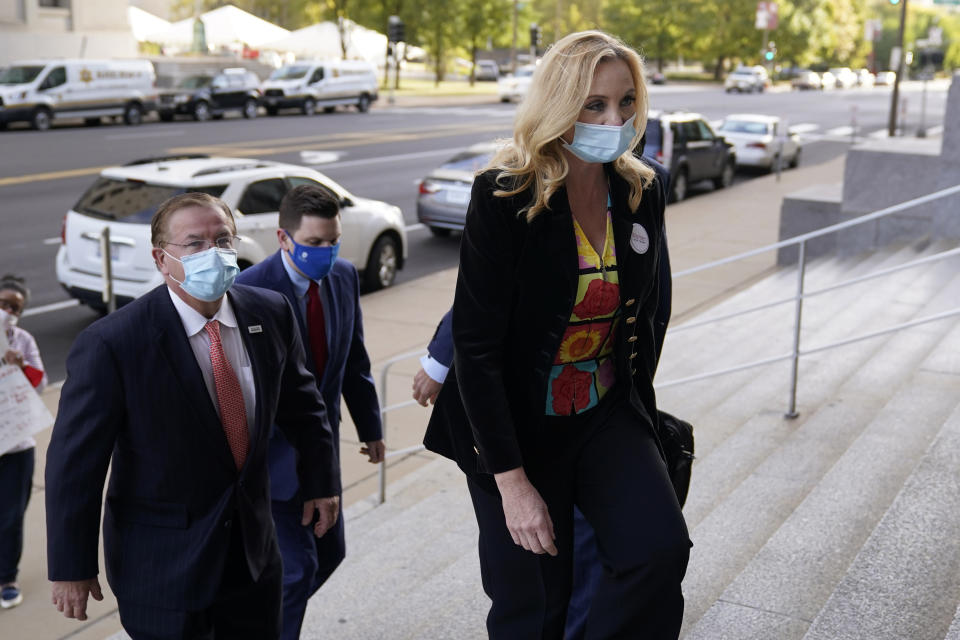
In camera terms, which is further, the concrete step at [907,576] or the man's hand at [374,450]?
the man's hand at [374,450]

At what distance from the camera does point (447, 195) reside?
15289 mm

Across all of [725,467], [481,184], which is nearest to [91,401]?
[481,184]

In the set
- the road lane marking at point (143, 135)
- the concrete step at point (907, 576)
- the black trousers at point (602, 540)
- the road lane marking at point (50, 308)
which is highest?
the black trousers at point (602, 540)

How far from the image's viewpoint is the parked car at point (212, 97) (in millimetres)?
34562

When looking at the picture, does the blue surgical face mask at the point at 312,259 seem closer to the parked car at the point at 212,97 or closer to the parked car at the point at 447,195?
the parked car at the point at 447,195

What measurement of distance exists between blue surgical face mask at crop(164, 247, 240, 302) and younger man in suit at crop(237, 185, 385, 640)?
2.82 feet

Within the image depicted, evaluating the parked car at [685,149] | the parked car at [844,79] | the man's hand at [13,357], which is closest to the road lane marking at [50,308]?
the man's hand at [13,357]

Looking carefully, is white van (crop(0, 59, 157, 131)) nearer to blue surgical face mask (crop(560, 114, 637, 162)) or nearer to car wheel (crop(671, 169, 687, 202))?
car wheel (crop(671, 169, 687, 202))

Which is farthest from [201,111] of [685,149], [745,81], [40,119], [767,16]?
[767,16]

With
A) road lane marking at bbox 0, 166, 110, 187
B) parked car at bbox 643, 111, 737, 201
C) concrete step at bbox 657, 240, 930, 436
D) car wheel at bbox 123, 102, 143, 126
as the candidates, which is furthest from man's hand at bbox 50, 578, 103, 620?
car wheel at bbox 123, 102, 143, 126

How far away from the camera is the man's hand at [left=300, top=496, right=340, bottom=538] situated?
3438 millimetres

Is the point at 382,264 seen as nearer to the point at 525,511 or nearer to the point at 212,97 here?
the point at 525,511

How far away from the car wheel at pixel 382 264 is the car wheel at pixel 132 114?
22.8 m

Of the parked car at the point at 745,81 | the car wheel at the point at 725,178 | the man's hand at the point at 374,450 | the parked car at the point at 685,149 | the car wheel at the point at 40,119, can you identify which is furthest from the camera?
the parked car at the point at 745,81
